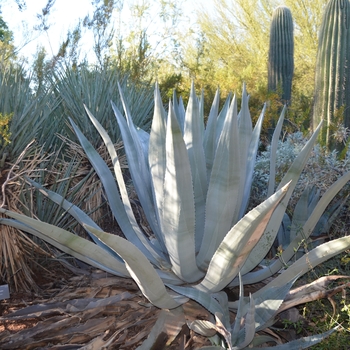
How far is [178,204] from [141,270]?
1.16 feet

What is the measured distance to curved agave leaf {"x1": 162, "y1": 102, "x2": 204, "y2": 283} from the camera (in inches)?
86.1

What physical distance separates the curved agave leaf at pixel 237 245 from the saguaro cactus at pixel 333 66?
495cm

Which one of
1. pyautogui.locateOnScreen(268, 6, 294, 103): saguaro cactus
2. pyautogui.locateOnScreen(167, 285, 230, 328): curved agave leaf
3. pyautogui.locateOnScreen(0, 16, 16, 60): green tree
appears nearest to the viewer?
pyautogui.locateOnScreen(167, 285, 230, 328): curved agave leaf

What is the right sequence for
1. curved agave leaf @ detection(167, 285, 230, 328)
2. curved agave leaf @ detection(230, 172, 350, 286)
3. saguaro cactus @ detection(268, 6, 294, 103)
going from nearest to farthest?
curved agave leaf @ detection(167, 285, 230, 328) → curved agave leaf @ detection(230, 172, 350, 286) → saguaro cactus @ detection(268, 6, 294, 103)

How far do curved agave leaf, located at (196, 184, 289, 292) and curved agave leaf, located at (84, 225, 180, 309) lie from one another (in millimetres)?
228

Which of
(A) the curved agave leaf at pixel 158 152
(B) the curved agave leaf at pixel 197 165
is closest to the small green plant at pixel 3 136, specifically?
(A) the curved agave leaf at pixel 158 152

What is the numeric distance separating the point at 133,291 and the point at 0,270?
0.88m

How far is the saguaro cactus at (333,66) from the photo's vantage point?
687 cm

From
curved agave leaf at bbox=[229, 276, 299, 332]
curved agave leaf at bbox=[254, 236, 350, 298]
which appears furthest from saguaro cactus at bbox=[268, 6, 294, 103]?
curved agave leaf at bbox=[229, 276, 299, 332]

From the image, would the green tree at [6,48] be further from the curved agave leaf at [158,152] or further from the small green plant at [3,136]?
the curved agave leaf at [158,152]

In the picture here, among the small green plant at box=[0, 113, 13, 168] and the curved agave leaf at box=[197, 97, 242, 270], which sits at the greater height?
the small green plant at box=[0, 113, 13, 168]

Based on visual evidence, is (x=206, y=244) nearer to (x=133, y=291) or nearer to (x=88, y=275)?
(x=133, y=291)

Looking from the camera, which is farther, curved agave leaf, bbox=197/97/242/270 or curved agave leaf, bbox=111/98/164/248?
curved agave leaf, bbox=111/98/164/248

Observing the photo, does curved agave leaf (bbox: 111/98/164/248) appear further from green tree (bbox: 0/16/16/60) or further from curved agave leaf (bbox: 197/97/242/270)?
green tree (bbox: 0/16/16/60)
